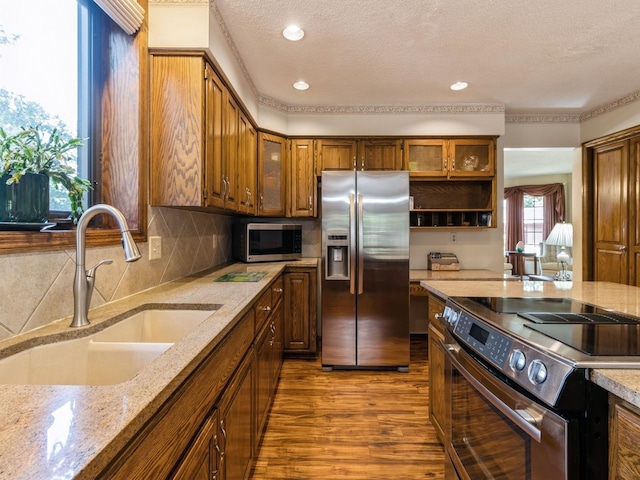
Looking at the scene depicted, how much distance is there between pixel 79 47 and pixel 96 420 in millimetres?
1782

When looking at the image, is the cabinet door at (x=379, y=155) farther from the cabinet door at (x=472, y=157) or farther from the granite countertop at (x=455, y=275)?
the granite countertop at (x=455, y=275)

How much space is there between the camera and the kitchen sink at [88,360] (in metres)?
0.90

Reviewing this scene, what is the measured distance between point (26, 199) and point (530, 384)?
5.31 feet

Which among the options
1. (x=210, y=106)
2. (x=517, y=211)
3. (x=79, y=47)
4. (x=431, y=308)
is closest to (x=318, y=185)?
(x=210, y=106)

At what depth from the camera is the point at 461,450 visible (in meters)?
1.27

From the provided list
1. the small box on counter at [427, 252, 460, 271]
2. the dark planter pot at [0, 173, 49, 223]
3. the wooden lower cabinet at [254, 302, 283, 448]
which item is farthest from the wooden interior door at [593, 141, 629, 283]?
the dark planter pot at [0, 173, 49, 223]

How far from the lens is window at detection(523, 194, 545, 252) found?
Result: 7.88 m

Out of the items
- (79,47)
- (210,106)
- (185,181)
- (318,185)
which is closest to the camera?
(79,47)

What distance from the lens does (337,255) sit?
9.28ft

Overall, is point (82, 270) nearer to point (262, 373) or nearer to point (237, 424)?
point (237, 424)

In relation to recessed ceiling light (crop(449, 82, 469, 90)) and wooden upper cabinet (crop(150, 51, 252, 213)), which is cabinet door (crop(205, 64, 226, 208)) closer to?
wooden upper cabinet (crop(150, 51, 252, 213))

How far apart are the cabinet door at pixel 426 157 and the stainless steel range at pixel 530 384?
7.05 ft

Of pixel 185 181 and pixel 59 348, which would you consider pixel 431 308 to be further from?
pixel 59 348

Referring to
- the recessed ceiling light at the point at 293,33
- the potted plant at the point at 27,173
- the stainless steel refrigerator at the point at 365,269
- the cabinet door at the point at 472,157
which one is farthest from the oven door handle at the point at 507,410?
the cabinet door at the point at 472,157
